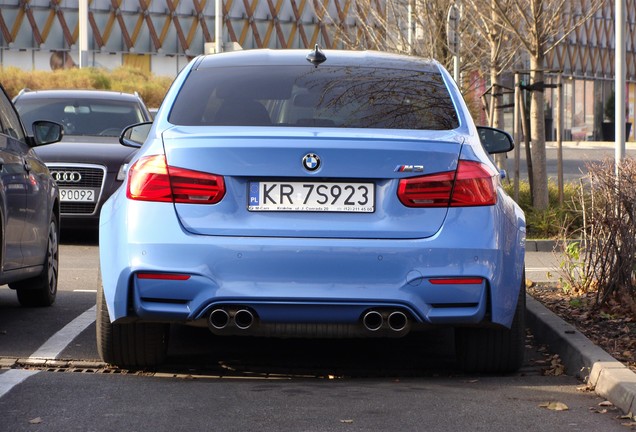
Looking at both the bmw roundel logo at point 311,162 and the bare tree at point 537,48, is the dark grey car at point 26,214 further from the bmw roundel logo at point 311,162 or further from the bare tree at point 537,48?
the bare tree at point 537,48

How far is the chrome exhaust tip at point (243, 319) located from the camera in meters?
6.00

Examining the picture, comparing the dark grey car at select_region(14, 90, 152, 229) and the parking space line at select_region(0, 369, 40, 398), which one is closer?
the parking space line at select_region(0, 369, 40, 398)

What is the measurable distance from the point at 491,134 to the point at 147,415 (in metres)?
3.16

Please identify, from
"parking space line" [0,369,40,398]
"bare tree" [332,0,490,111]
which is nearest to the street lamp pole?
"parking space line" [0,369,40,398]

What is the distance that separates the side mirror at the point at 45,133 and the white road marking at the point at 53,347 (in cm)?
121

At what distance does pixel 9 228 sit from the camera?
8.06m

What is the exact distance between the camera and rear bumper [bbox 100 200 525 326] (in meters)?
5.91

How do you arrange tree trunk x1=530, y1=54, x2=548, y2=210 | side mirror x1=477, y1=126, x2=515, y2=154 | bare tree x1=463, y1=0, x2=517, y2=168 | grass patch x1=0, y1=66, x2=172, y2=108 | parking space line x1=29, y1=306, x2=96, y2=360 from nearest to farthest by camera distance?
1. parking space line x1=29, y1=306, x2=96, y2=360
2. side mirror x1=477, y1=126, x2=515, y2=154
3. tree trunk x1=530, y1=54, x2=548, y2=210
4. bare tree x1=463, y1=0, x2=517, y2=168
5. grass patch x1=0, y1=66, x2=172, y2=108

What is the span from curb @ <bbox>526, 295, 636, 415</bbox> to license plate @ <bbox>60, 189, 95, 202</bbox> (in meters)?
7.32

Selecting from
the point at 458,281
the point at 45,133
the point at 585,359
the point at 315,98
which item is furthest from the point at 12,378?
the point at 45,133

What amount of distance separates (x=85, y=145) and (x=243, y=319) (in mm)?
9726

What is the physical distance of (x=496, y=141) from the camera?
7.65 meters

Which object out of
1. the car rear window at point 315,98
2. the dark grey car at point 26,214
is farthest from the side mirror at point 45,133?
the car rear window at point 315,98

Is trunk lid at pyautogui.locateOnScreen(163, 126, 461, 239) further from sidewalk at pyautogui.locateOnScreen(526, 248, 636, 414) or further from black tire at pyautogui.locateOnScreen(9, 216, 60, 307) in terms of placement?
black tire at pyautogui.locateOnScreen(9, 216, 60, 307)
